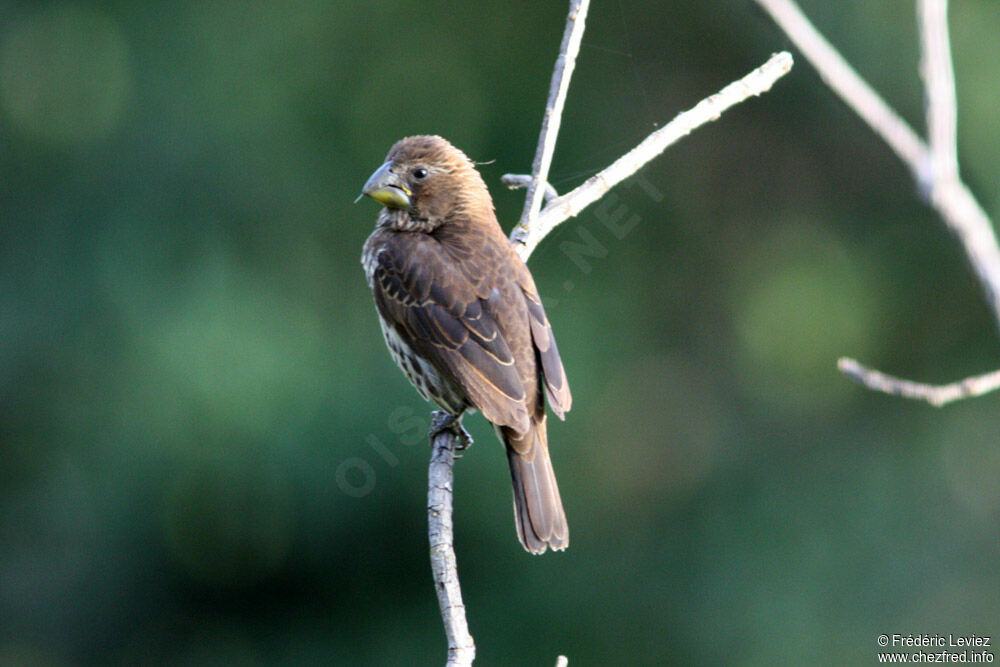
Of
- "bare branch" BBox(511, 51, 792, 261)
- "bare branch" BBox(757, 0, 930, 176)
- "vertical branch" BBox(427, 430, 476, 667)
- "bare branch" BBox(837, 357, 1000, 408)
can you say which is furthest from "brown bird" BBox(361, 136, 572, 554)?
"bare branch" BBox(757, 0, 930, 176)

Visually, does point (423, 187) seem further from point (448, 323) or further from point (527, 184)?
point (448, 323)

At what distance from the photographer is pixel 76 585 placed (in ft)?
18.9

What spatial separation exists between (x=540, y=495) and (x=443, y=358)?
0.50m

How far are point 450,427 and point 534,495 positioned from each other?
0.33 meters

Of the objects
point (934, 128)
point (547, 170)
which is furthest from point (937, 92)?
point (547, 170)

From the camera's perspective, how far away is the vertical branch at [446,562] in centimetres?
220

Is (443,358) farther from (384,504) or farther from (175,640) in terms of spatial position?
(175,640)

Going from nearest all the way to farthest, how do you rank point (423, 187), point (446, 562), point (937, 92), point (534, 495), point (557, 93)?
point (937, 92), point (446, 562), point (557, 93), point (534, 495), point (423, 187)

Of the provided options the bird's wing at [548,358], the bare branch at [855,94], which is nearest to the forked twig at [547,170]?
the bird's wing at [548,358]

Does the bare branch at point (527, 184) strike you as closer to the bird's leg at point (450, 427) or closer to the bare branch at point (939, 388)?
the bird's leg at point (450, 427)

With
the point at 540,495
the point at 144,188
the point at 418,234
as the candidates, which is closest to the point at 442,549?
the point at 540,495

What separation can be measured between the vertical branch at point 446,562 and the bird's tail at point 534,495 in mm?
230

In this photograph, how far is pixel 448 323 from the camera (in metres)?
3.32

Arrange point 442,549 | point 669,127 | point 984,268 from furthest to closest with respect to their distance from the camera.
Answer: point 669,127
point 442,549
point 984,268
